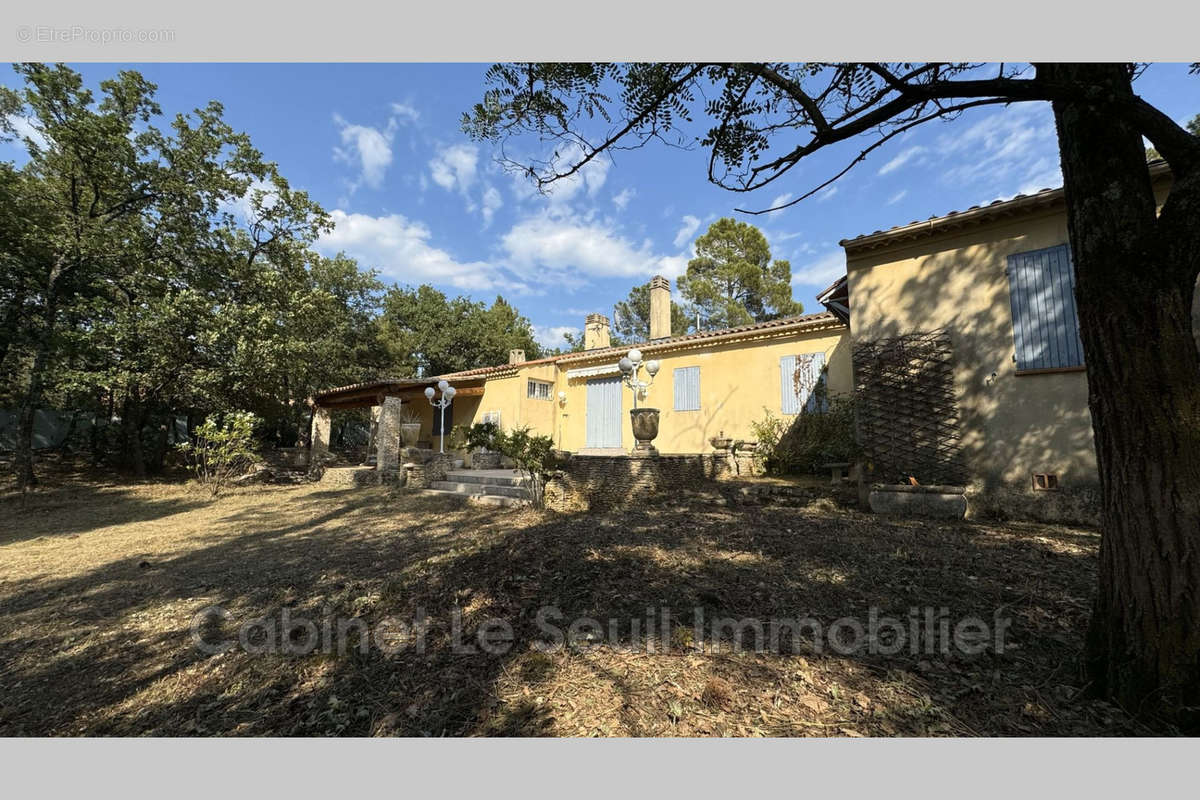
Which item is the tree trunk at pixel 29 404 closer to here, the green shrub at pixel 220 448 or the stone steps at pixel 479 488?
the green shrub at pixel 220 448

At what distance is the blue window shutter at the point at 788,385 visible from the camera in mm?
10688

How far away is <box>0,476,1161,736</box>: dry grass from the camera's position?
2.07 metres

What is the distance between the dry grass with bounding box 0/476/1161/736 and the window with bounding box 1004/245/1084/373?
86.3 inches

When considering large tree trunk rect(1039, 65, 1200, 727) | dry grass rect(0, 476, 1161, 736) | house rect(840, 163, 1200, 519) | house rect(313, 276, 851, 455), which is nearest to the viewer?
large tree trunk rect(1039, 65, 1200, 727)

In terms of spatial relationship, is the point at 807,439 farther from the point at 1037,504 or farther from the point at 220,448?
the point at 220,448

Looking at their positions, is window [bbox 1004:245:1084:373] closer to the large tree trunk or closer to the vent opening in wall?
the vent opening in wall

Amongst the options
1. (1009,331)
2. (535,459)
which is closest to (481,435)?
(535,459)

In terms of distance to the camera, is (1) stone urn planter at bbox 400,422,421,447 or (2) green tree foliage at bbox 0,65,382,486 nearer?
(2) green tree foliage at bbox 0,65,382,486

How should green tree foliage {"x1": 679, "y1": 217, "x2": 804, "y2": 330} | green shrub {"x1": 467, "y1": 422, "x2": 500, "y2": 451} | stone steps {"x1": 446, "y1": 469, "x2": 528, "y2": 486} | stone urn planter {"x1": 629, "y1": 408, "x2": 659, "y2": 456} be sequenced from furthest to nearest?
green tree foliage {"x1": 679, "y1": 217, "x2": 804, "y2": 330}
green shrub {"x1": 467, "y1": 422, "x2": 500, "y2": 451}
stone steps {"x1": 446, "y1": 469, "x2": 528, "y2": 486}
stone urn planter {"x1": 629, "y1": 408, "x2": 659, "y2": 456}

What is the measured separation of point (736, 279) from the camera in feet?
75.8

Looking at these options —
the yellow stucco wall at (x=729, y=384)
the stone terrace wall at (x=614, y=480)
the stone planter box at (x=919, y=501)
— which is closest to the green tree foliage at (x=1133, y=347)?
the stone planter box at (x=919, y=501)

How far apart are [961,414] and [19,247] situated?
18.8 m

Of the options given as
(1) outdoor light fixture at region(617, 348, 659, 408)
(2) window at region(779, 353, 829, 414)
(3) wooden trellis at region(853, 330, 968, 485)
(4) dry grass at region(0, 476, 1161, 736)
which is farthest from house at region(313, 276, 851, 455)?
(4) dry grass at region(0, 476, 1161, 736)

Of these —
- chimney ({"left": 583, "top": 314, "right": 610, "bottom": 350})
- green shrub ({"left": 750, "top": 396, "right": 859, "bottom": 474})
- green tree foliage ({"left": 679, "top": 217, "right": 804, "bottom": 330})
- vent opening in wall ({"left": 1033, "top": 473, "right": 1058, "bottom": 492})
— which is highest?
green tree foliage ({"left": 679, "top": 217, "right": 804, "bottom": 330})
